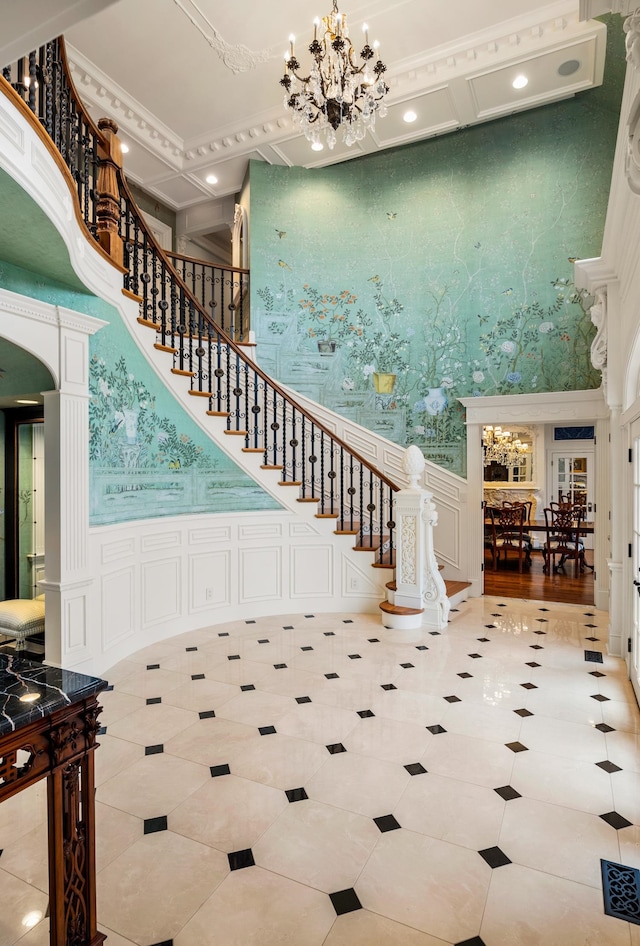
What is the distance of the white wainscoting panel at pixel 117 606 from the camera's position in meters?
4.34

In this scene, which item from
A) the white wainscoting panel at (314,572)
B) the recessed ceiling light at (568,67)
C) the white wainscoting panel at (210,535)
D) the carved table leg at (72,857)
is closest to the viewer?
the carved table leg at (72,857)

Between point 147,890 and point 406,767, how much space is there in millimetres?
1480

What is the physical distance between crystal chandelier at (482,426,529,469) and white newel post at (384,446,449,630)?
789 cm

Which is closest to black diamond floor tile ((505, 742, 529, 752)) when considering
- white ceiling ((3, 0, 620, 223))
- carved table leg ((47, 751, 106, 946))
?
carved table leg ((47, 751, 106, 946))

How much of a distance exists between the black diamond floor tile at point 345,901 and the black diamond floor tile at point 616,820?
134 centimetres

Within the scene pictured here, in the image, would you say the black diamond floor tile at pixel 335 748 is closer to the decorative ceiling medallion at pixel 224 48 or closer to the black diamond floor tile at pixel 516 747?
the black diamond floor tile at pixel 516 747

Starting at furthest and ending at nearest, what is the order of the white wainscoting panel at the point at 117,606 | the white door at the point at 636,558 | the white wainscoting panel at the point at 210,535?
the white wainscoting panel at the point at 210,535 < the white wainscoting panel at the point at 117,606 < the white door at the point at 636,558

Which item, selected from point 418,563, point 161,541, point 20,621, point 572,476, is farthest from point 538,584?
point 20,621

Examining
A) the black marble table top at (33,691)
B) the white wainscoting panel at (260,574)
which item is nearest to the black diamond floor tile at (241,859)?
the black marble table top at (33,691)

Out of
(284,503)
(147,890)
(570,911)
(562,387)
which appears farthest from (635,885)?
(562,387)

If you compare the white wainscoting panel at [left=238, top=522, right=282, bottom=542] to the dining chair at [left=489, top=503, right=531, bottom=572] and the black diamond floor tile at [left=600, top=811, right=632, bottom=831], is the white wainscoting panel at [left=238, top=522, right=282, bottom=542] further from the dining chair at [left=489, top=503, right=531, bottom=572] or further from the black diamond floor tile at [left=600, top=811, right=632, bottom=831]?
the dining chair at [left=489, top=503, right=531, bottom=572]

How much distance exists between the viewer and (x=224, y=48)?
606cm

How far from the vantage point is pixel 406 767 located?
2930 millimetres

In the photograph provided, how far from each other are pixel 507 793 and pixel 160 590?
3554 millimetres
